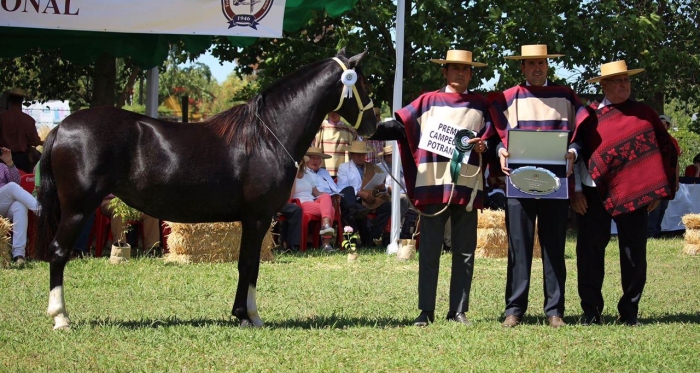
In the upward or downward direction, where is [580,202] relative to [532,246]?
upward

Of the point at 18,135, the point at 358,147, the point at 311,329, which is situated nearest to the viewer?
the point at 311,329

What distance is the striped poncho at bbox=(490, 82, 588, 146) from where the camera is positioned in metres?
7.25

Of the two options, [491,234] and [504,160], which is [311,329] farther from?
[491,234]

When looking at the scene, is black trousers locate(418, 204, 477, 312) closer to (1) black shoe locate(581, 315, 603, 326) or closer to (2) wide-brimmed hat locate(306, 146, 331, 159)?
(1) black shoe locate(581, 315, 603, 326)

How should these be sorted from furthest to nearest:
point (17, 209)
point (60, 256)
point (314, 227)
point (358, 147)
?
point (358, 147) < point (314, 227) < point (17, 209) < point (60, 256)

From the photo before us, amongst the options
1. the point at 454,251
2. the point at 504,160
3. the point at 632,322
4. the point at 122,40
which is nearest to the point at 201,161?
the point at 454,251

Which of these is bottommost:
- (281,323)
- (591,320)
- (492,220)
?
(281,323)

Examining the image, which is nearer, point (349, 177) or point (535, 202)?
point (535, 202)

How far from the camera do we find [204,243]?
11.6m

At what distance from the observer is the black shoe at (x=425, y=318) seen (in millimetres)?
7430

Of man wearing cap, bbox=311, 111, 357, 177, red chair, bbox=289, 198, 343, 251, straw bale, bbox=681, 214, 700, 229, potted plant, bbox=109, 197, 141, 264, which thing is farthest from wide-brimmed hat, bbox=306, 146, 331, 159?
straw bale, bbox=681, 214, 700, 229

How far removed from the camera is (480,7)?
56.4 feet

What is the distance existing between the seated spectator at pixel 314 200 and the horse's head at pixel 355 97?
5824 millimetres

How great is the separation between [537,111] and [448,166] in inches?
31.9
